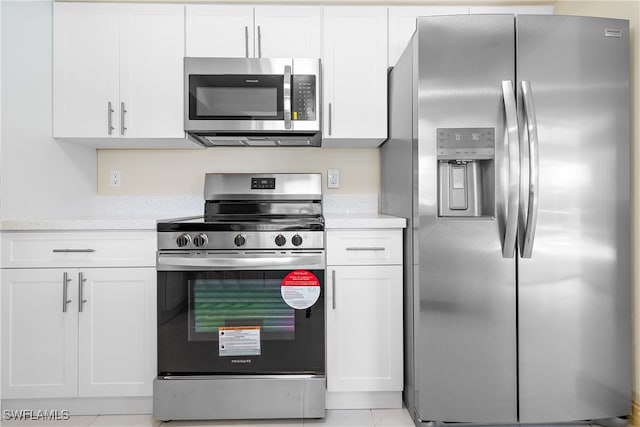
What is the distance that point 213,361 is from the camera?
1.87 m

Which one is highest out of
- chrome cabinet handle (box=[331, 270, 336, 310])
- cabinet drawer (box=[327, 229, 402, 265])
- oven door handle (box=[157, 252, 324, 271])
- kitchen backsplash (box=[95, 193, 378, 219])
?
kitchen backsplash (box=[95, 193, 378, 219])

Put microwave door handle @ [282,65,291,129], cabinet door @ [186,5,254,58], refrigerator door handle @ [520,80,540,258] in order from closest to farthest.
Answer: refrigerator door handle @ [520,80,540,258] < microwave door handle @ [282,65,291,129] < cabinet door @ [186,5,254,58]

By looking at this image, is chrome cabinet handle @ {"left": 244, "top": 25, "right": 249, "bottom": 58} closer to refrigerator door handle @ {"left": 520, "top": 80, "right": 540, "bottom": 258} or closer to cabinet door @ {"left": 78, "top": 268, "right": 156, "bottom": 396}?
cabinet door @ {"left": 78, "top": 268, "right": 156, "bottom": 396}

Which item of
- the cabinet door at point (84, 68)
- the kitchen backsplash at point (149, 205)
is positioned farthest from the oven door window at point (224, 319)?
the cabinet door at point (84, 68)

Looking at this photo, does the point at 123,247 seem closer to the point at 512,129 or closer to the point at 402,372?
the point at 402,372

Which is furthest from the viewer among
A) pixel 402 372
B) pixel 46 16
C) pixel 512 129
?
pixel 46 16

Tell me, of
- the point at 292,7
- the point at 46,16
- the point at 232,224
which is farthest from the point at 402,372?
the point at 46,16

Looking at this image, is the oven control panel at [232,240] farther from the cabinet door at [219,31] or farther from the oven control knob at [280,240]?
the cabinet door at [219,31]

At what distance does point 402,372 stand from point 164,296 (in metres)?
1.18

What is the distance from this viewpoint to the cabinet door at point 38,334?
188 centimetres

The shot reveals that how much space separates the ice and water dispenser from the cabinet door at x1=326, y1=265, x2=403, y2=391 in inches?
16.5

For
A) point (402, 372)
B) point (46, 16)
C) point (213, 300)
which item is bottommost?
point (402, 372)

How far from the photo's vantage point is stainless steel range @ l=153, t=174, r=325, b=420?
1854 mm

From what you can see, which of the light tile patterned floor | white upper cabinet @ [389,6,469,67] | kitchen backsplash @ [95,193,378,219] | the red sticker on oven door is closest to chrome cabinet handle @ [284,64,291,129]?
white upper cabinet @ [389,6,469,67]
